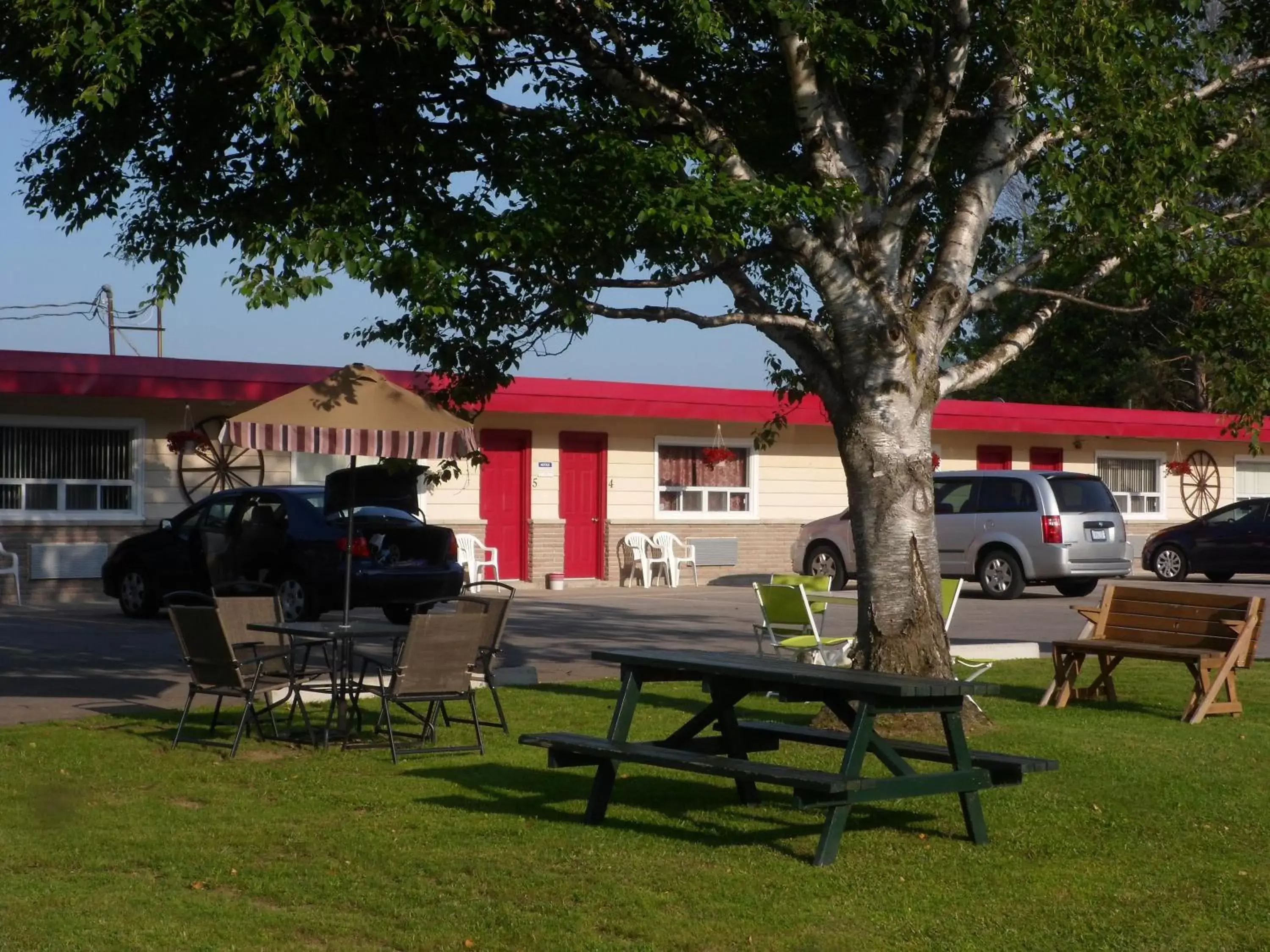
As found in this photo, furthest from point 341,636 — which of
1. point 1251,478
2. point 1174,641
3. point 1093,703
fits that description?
point 1251,478

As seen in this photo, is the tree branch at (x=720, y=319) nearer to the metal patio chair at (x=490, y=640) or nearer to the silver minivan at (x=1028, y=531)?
the metal patio chair at (x=490, y=640)

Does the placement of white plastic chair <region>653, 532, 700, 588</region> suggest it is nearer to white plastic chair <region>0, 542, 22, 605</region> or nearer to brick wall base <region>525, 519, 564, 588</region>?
brick wall base <region>525, 519, 564, 588</region>

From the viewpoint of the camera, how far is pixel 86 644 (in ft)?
50.4

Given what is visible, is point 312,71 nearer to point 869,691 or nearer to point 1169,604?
point 869,691

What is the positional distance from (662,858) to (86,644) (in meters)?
10.2

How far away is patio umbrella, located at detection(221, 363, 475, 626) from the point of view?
10.3m

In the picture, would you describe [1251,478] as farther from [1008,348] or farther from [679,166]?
[679,166]

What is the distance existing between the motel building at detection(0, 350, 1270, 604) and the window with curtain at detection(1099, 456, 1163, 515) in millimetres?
35

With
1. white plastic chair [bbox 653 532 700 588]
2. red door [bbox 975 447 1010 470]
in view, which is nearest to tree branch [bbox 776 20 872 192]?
white plastic chair [bbox 653 532 700 588]

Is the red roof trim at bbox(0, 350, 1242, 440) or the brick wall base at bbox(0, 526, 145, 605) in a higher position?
the red roof trim at bbox(0, 350, 1242, 440)

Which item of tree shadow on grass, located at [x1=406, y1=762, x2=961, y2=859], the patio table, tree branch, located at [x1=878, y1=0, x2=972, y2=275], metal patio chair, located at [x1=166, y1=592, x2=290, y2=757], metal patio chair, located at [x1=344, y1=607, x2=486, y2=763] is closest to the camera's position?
tree shadow on grass, located at [x1=406, y1=762, x2=961, y2=859]

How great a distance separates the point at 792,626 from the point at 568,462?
12.8 metres

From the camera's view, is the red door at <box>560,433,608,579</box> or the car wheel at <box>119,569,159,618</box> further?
the red door at <box>560,433,608,579</box>

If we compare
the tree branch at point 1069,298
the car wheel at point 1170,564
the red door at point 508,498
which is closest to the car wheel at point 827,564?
the red door at point 508,498
